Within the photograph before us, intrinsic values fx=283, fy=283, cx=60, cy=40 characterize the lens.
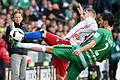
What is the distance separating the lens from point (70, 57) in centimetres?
680

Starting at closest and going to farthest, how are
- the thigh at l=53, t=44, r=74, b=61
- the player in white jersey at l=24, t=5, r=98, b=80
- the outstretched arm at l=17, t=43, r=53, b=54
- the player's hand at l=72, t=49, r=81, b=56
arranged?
the outstretched arm at l=17, t=43, r=53, b=54
the player's hand at l=72, t=49, r=81, b=56
the thigh at l=53, t=44, r=74, b=61
the player in white jersey at l=24, t=5, r=98, b=80

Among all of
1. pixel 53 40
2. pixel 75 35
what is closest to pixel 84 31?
pixel 75 35

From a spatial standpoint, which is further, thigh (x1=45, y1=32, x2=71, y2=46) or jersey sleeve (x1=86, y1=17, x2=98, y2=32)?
jersey sleeve (x1=86, y1=17, x2=98, y2=32)

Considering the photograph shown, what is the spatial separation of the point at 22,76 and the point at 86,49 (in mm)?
2465

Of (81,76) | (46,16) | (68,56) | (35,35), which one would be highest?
(46,16)

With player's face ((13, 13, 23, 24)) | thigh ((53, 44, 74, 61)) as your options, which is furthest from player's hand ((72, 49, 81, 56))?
player's face ((13, 13, 23, 24))

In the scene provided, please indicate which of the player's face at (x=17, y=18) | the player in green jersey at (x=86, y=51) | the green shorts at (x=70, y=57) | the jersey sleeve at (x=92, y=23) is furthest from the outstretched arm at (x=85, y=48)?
the player's face at (x=17, y=18)

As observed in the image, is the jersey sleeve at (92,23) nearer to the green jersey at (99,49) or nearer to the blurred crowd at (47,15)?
the green jersey at (99,49)

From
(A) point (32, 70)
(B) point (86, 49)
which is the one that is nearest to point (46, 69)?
(A) point (32, 70)

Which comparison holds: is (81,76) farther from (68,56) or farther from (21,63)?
(68,56)

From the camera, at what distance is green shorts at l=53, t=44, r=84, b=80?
663 centimetres

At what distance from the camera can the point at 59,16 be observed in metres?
14.7

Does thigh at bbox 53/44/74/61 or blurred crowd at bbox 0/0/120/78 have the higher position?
blurred crowd at bbox 0/0/120/78

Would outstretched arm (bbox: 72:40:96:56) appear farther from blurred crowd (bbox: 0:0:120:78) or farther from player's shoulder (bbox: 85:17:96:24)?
blurred crowd (bbox: 0:0:120:78)
